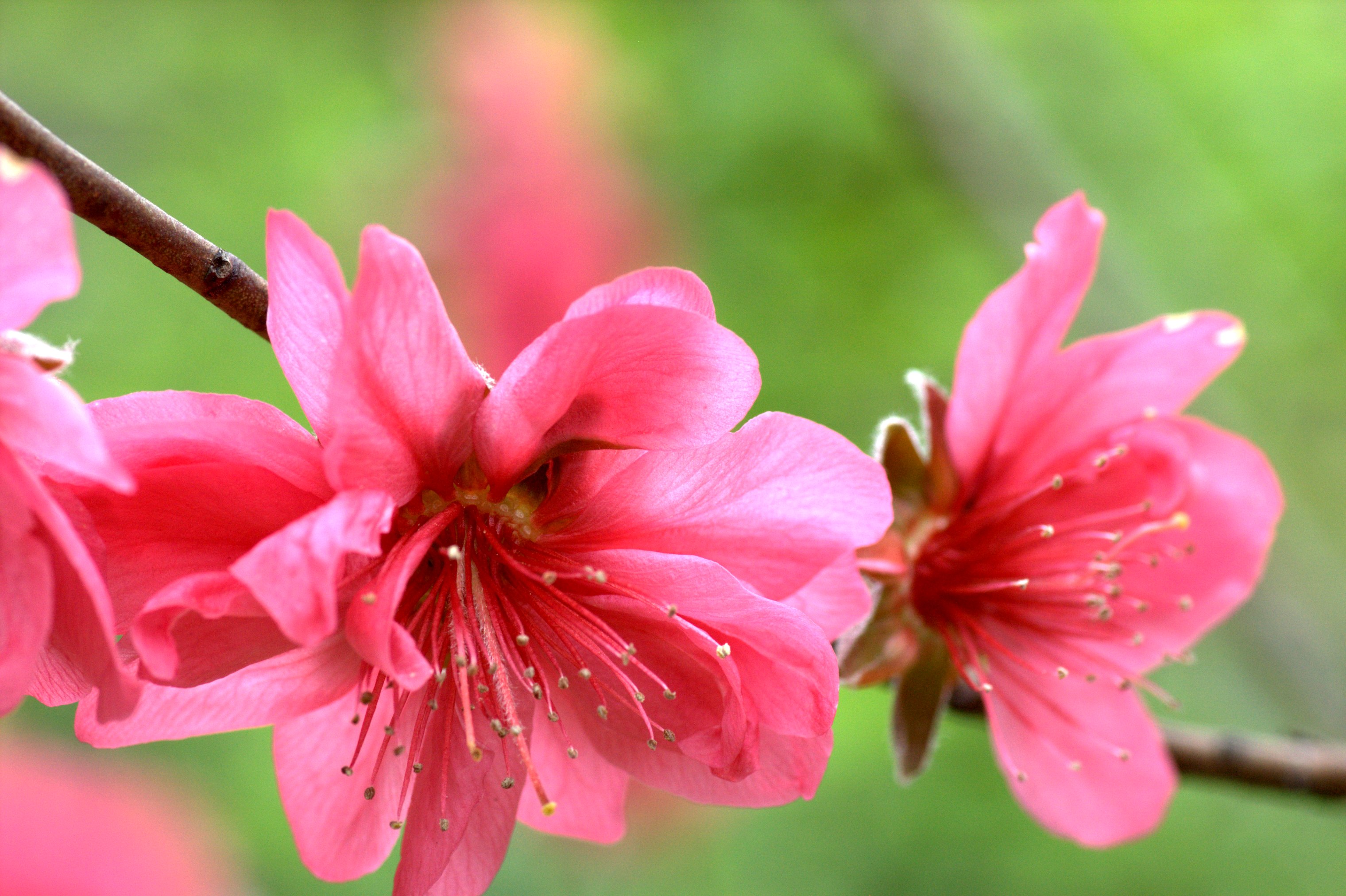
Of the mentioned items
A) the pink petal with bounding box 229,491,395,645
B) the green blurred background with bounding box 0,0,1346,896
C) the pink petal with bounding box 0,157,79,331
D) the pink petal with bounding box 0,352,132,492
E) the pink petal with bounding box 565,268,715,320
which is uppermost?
the pink petal with bounding box 0,157,79,331

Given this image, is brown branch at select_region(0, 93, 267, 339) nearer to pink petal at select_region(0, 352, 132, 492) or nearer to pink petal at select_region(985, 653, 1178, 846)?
pink petal at select_region(0, 352, 132, 492)

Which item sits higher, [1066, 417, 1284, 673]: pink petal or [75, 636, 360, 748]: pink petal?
[75, 636, 360, 748]: pink petal

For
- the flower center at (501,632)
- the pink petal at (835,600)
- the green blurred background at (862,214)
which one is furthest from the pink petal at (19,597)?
the green blurred background at (862,214)

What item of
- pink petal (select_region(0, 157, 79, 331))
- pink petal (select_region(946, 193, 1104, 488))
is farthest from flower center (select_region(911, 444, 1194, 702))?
pink petal (select_region(0, 157, 79, 331))

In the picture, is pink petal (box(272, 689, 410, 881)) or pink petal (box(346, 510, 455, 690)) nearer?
pink petal (box(346, 510, 455, 690))

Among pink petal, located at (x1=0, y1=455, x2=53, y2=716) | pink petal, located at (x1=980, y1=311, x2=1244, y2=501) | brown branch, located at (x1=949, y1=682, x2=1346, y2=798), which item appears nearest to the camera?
pink petal, located at (x1=0, y1=455, x2=53, y2=716)

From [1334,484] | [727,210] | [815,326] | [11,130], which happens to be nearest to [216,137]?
[727,210]

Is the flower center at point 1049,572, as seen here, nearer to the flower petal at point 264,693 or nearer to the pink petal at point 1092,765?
the pink petal at point 1092,765
